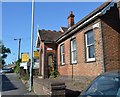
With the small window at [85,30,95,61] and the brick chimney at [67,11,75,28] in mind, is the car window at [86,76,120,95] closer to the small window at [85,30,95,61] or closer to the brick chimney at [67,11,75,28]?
the small window at [85,30,95,61]

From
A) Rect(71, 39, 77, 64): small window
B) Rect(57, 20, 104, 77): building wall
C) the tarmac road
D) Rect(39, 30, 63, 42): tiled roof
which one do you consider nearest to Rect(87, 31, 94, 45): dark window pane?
Rect(57, 20, 104, 77): building wall

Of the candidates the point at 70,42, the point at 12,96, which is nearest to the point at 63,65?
the point at 70,42

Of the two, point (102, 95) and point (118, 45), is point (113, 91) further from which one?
point (118, 45)

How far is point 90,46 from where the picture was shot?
12.5 metres

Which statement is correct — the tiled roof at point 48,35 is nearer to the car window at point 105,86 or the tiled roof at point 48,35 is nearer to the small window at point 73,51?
the small window at point 73,51

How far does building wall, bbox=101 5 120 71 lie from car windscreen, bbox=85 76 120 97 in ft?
21.8

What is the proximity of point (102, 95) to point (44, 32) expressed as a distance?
2068 centimetres

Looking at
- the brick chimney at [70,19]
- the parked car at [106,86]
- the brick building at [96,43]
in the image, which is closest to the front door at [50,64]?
the brick chimney at [70,19]

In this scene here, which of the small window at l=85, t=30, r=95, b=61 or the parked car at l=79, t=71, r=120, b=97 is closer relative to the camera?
the parked car at l=79, t=71, r=120, b=97

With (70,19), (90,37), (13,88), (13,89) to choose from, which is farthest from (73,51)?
(70,19)

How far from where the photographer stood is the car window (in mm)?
3703

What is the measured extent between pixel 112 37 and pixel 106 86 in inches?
287

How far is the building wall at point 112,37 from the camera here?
10750mm

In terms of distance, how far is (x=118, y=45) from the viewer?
11039 mm
